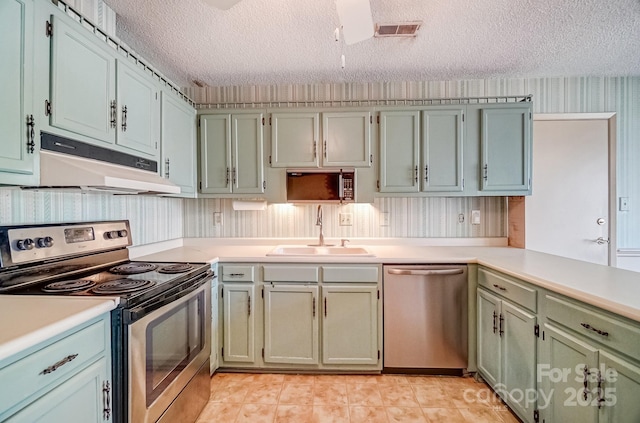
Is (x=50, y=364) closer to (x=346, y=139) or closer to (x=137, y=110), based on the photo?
(x=137, y=110)

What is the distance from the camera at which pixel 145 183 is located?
1.51m

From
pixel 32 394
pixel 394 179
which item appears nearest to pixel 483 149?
pixel 394 179

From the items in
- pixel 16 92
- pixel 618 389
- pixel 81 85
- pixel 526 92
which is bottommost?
pixel 618 389

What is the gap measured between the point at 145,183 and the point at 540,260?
8.34ft

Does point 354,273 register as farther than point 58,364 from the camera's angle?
Yes

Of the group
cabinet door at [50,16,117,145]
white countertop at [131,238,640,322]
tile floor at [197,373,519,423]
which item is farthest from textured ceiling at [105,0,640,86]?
tile floor at [197,373,519,423]

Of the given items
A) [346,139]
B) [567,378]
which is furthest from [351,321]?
[346,139]

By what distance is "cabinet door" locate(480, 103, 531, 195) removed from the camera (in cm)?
240

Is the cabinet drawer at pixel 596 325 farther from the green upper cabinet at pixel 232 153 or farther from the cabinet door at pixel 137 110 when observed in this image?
the cabinet door at pixel 137 110

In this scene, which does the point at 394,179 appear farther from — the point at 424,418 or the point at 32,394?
the point at 32,394

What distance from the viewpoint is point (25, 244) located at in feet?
4.41

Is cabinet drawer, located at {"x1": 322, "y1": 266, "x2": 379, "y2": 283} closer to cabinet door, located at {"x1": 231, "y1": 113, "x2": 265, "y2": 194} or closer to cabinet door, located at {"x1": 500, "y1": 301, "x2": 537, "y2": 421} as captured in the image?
cabinet door, located at {"x1": 500, "y1": 301, "x2": 537, "y2": 421}

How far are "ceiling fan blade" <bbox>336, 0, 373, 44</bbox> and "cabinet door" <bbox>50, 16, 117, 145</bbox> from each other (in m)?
1.23

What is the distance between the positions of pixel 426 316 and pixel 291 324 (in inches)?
40.3
